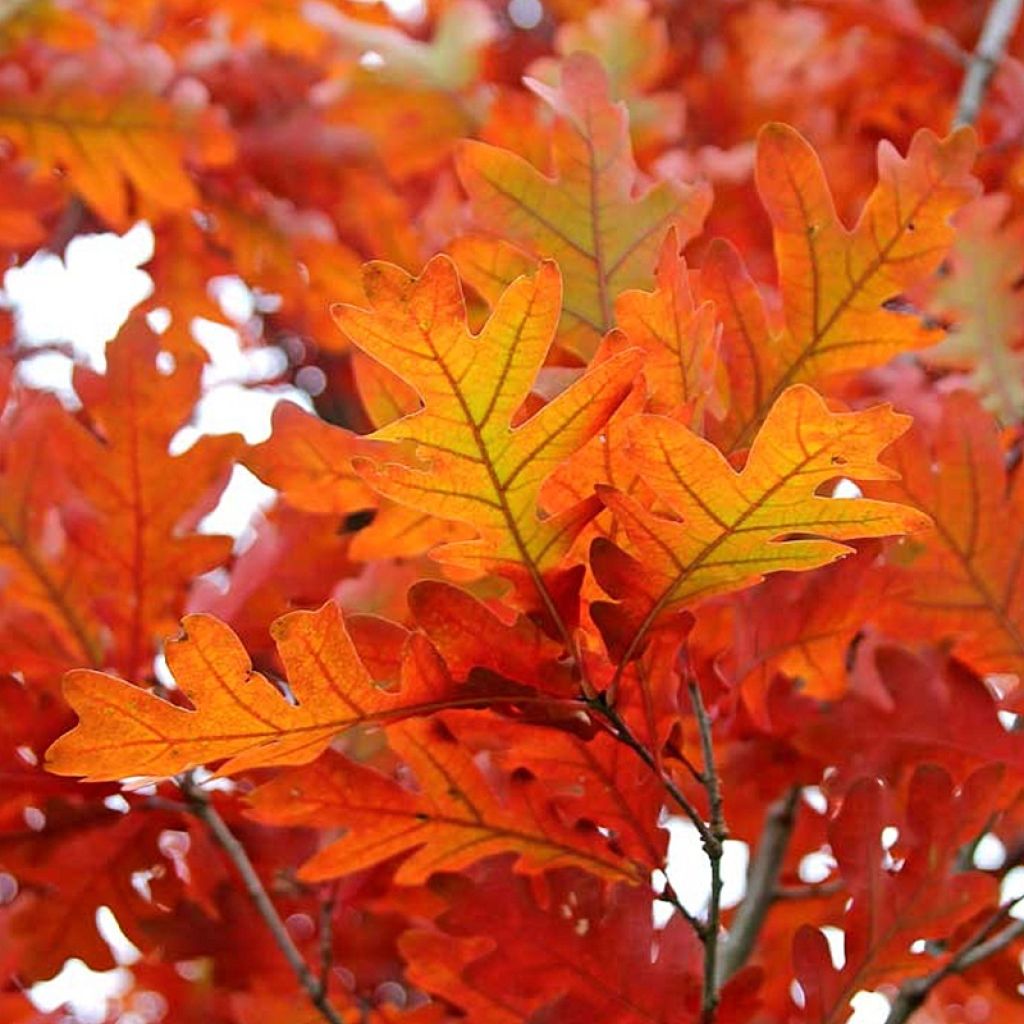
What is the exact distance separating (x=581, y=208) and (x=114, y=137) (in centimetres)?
113

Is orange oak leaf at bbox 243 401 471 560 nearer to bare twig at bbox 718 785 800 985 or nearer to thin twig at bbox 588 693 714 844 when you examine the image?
thin twig at bbox 588 693 714 844

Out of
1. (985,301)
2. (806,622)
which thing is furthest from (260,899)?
(985,301)

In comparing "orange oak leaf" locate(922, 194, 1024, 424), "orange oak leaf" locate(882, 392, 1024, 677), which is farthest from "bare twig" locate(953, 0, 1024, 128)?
"orange oak leaf" locate(882, 392, 1024, 677)

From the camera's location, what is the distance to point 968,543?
995 mm

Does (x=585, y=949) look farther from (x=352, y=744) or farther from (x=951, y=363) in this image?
(x=951, y=363)

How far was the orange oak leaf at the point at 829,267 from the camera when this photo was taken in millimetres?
896

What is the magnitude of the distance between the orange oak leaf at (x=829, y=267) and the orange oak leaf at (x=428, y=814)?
0.84 feet

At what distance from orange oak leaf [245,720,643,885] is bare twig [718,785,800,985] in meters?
0.37

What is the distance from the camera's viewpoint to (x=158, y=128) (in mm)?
1904

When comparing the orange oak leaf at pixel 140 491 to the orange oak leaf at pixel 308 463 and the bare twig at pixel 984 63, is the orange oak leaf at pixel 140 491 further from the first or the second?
the bare twig at pixel 984 63

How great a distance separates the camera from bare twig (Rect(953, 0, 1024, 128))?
1.66m

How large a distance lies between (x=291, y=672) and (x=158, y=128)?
1.36 metres

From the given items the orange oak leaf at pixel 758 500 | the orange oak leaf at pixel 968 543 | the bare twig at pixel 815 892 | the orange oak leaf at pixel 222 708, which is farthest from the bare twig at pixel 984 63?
the orange oak leaf at pixel 222 708

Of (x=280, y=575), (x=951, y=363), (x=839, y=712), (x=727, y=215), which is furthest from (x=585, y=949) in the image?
(x=727, y=215)
